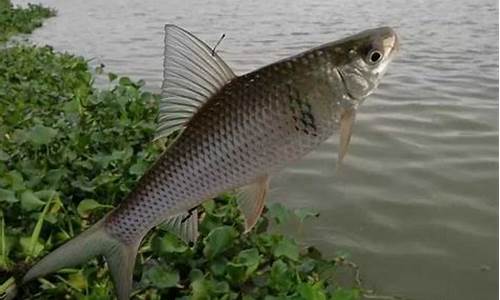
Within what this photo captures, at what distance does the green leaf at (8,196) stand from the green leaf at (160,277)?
0.68 metres

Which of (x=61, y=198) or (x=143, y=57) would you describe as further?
(x=143, y=57)

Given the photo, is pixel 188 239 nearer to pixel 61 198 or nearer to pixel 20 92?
pixel 61 198

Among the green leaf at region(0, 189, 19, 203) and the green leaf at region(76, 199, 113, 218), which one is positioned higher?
the green leaf at region(0, 189, 19, 203)

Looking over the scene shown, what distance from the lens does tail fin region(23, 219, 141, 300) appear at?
1918 mm

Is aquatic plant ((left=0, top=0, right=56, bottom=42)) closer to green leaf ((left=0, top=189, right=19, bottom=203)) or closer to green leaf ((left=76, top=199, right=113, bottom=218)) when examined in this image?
green leaf ((left=76, top=199, right=113, bottom=218))

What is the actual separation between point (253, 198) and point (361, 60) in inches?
Result: 17.6

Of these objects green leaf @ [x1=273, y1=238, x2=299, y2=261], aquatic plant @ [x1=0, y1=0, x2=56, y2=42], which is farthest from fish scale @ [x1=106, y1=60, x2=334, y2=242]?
aquatic plant @ [x1=0, y1=0, x2=56, y2=42]

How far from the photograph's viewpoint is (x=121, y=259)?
1.95m

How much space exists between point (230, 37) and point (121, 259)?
35.1 ft

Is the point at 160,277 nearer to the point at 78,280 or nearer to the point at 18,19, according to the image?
the point at 78,280

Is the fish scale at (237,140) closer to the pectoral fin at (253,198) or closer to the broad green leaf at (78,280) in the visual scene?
the pectoral fin at (253,198)

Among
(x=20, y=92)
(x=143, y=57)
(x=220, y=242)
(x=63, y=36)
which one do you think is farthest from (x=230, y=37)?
(x=220, y=242)

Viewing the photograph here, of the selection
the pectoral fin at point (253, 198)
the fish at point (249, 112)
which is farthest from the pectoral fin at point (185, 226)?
the pectoral fin at point (253, 198)

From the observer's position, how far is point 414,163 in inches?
200
